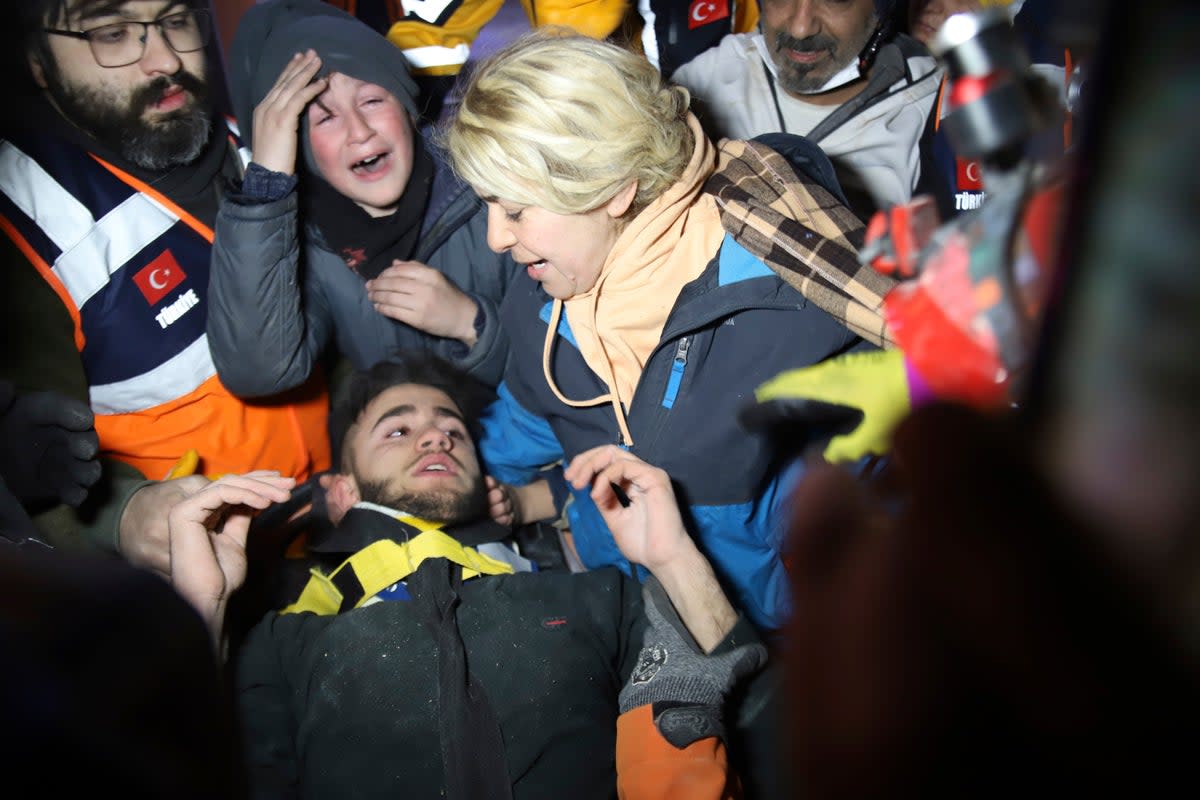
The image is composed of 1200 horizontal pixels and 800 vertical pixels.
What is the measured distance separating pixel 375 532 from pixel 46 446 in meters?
0.64

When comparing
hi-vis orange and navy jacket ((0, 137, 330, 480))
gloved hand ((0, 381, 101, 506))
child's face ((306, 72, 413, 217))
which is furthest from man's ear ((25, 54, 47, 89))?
gloved hand ((0, 381, 101, 506))

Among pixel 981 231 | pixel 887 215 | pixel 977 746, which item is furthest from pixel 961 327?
pixel 977 746

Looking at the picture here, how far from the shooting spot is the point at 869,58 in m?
2.25

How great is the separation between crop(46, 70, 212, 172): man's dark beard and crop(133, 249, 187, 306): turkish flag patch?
0.21m

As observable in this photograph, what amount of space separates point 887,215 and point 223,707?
0.64 metres

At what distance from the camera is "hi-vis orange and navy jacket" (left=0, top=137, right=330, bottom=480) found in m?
1.66

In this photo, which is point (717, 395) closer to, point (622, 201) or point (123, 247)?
point (622, 201)

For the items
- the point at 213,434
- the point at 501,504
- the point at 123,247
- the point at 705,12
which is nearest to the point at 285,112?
the point at 123,247

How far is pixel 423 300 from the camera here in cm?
191

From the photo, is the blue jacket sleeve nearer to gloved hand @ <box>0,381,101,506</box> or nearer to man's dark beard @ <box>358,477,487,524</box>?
man's dark beard @ <box>358,477,487,524</box>

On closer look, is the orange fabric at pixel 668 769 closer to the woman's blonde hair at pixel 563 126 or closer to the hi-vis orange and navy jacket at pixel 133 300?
the woman's blonde hair at pixel 563 126

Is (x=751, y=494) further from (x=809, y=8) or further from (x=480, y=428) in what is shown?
(x=809, y=8)

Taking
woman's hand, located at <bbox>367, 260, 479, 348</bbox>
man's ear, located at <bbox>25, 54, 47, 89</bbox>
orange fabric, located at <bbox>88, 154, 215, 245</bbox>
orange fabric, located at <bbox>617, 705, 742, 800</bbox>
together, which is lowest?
orange fabric, located at <bbox>617, 705, 742, 800</bbox>

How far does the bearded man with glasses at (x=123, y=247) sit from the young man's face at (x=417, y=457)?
258 mm
